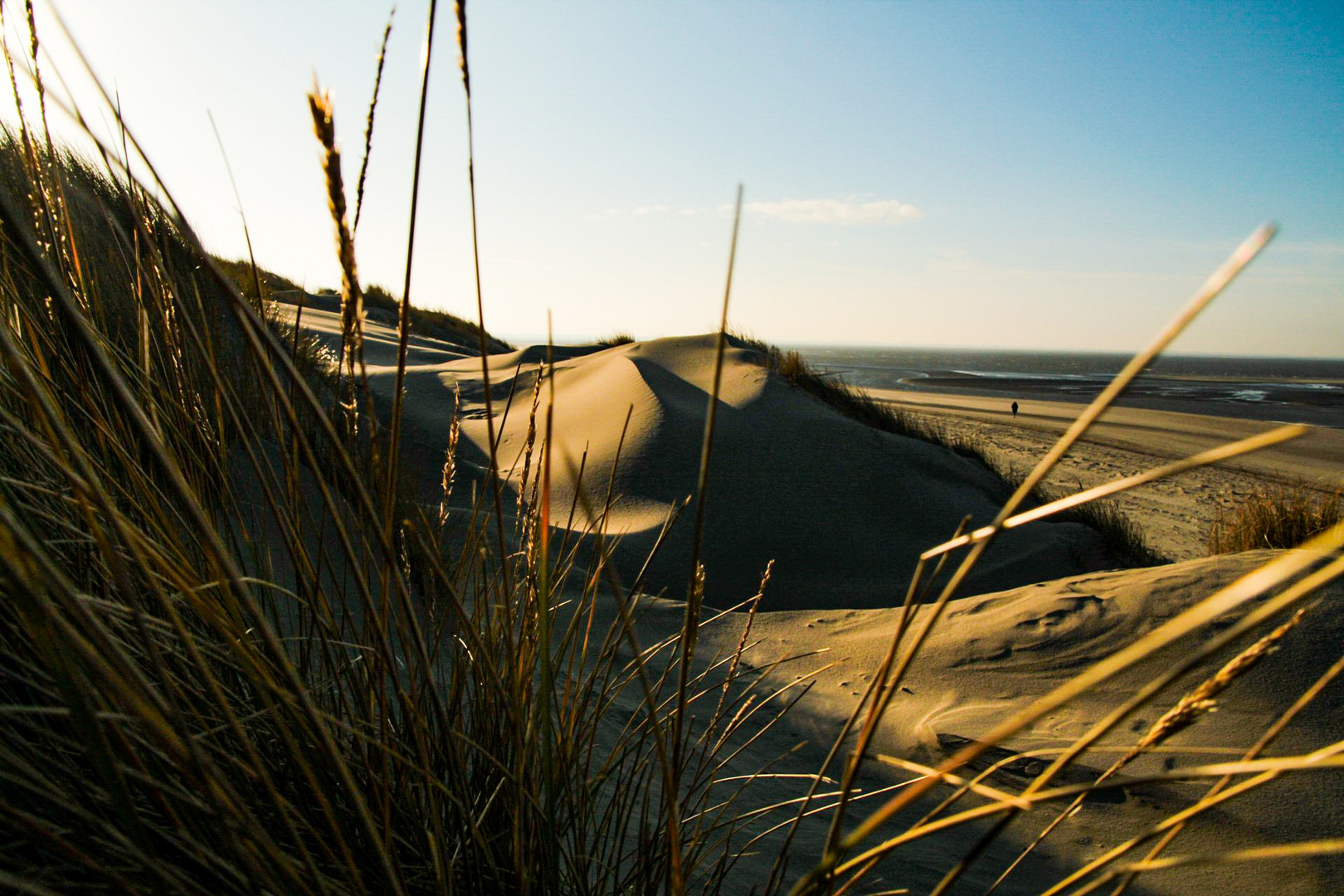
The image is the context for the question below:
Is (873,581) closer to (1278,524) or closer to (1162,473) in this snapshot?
(1278,524)

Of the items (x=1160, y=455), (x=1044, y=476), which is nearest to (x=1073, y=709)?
(x=1044, y=476)

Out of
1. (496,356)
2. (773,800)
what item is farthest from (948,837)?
(496,356)

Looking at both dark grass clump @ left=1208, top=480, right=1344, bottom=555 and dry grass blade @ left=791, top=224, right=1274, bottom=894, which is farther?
dark grass clump @ left=1208, top=480, right=1344, bottom=555

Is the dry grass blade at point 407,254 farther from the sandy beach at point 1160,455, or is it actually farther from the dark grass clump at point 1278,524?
the sandy beach at point 1160,455

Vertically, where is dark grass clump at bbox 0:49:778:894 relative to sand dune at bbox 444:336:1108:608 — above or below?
above

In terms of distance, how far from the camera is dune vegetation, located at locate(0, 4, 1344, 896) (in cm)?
49

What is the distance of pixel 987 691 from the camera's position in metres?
2.62

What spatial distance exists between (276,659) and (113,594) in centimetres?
82

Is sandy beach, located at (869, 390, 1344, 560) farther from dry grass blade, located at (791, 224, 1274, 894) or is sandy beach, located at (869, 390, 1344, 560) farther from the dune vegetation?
dry grass blade, located at (791, 224, 1274, 894)

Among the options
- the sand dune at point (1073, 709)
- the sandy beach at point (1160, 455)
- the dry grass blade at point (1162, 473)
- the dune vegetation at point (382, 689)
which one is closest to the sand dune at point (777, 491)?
the sand dune at point (1073, 709)

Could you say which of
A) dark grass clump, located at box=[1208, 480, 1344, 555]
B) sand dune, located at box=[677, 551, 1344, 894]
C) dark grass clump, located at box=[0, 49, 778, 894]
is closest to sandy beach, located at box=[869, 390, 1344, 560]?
dark grass clump, located at box=[1208, 480, 1344, 555]

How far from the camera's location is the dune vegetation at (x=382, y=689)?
0.49m

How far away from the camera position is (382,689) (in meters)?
0.80

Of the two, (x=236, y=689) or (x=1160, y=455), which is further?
(x=1160, y=455)
